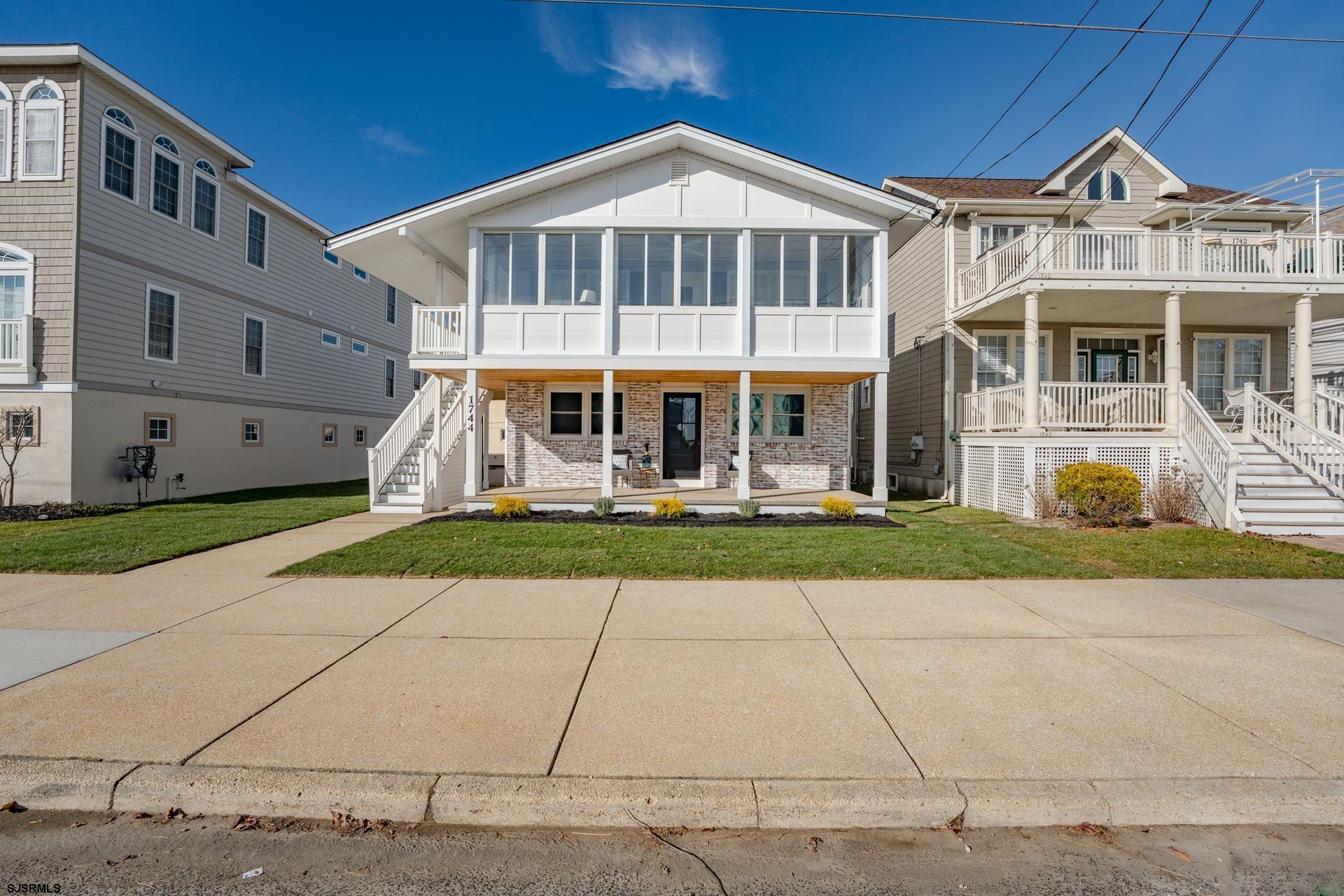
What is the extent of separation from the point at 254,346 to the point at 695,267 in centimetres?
1351

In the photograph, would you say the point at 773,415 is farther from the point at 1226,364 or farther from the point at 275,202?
the point at 275,202

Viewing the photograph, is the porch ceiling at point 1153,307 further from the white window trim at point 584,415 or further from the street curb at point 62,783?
the street curb at point 62,783

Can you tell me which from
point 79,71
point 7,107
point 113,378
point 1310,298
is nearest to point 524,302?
point 113,378

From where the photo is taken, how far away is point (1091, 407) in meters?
12.5

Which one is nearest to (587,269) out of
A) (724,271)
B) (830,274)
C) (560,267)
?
(560,267)

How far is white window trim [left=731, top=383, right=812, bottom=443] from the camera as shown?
44.8ft

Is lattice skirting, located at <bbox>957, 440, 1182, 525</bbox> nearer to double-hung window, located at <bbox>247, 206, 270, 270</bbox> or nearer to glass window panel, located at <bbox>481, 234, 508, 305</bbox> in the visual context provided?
glass window panel, located at <bbox>481, 234, 508, 305</bbox>

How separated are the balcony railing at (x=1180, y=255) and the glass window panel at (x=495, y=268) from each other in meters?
10.6

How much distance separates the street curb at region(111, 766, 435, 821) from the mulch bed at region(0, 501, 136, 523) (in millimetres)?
12037

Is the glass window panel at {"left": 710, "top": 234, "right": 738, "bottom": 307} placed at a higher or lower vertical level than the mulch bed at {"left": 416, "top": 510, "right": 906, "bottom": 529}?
higher

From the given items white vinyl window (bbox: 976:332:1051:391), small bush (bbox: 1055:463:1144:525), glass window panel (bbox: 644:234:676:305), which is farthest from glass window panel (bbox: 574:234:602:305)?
white vinyl window (bbox: 976:332:1051:391)

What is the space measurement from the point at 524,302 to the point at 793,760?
10616mm

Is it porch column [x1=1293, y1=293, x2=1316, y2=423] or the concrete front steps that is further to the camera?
porch column [x1=1293, y1=293, x2=1316, y2=423]

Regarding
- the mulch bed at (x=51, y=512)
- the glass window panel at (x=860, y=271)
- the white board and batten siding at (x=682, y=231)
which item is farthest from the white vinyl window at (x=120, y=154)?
the glass window panel at (x=860, y=271)
